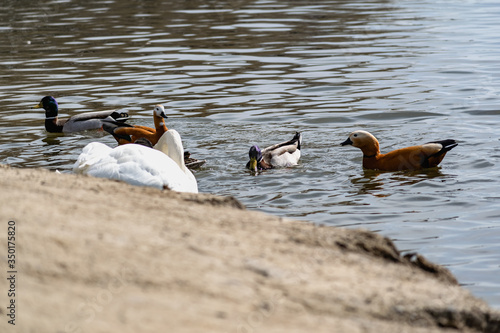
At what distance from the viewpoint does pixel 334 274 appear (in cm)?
469

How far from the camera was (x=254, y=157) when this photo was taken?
11227 millimetres

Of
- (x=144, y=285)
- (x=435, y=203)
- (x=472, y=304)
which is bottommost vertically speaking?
(x=435, y=203)

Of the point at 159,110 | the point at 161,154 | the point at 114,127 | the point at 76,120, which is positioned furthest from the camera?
the point at 76,120

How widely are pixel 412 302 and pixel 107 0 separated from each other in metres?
32.6

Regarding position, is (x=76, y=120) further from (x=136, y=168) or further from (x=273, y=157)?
(x=136, y=168)

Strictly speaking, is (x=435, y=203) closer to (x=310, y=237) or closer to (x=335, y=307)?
(x=310, y=237)

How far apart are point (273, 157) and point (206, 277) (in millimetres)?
7095

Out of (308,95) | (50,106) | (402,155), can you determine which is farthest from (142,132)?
(308,95)

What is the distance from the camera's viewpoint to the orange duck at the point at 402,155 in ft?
36.4

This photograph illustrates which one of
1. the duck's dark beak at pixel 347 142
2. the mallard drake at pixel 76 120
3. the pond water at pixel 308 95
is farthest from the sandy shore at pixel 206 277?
the mallard drake at pixel 76 120

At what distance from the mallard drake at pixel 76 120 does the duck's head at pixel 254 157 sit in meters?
3.81

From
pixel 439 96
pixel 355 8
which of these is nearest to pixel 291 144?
pixel 439 96

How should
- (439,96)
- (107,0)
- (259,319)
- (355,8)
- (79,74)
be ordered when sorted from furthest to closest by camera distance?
(107,0) < (355,8) < (79,74) < (439,96) < (259,319)

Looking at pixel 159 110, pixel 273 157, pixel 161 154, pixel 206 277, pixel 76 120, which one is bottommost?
pixel 273 157
